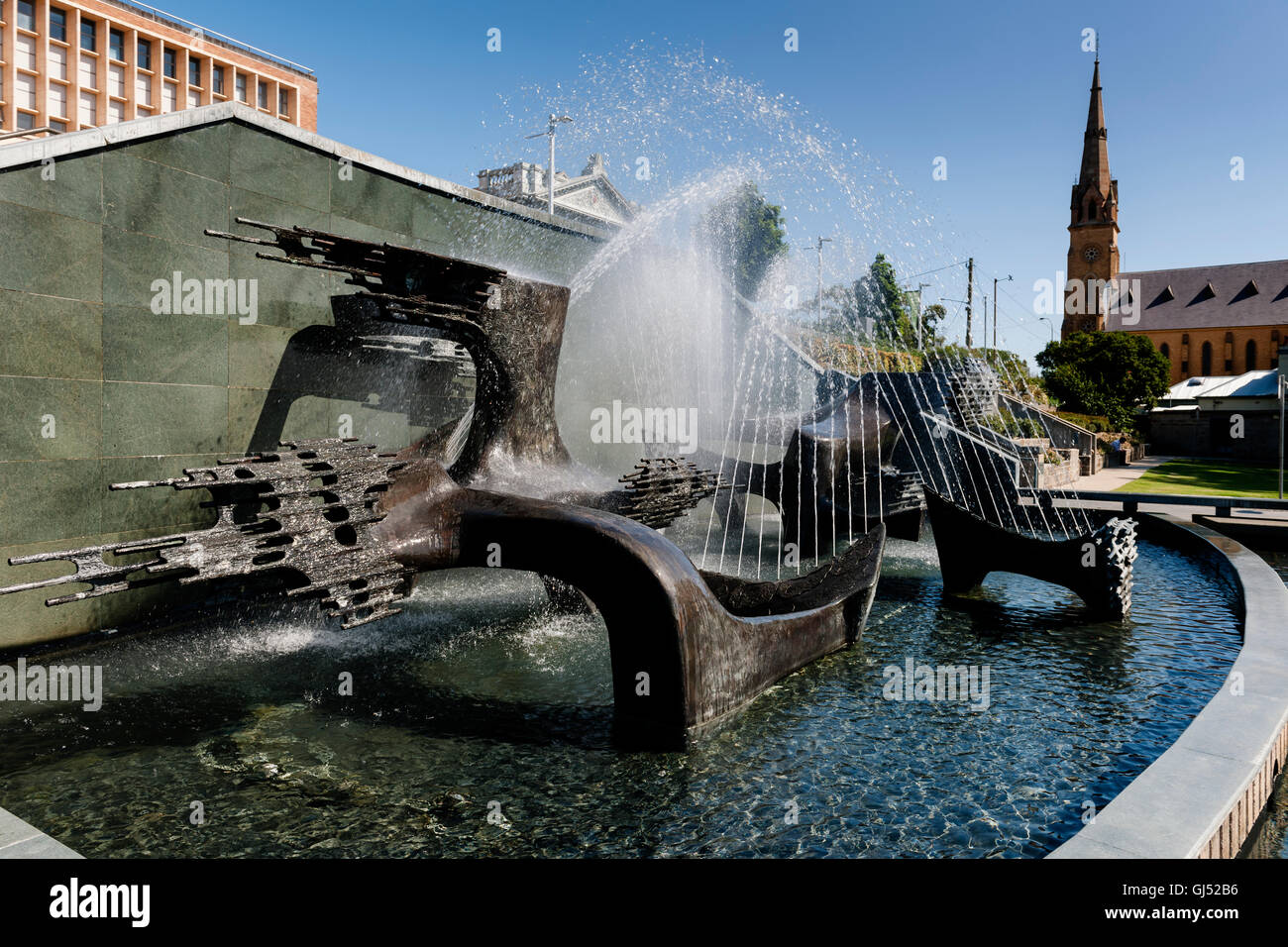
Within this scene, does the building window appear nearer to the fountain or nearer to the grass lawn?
the fountain

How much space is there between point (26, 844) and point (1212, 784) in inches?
220

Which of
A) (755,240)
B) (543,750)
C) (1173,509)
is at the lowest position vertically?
(543,750)

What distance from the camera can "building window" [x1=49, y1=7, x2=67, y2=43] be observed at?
5562 centimetres

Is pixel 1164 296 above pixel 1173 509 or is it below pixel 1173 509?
above

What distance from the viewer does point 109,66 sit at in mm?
58531

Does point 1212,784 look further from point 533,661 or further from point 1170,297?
point 1170,297

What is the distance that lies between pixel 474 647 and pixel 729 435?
12616 millimetres

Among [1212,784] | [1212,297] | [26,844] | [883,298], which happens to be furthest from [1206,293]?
[26,844]

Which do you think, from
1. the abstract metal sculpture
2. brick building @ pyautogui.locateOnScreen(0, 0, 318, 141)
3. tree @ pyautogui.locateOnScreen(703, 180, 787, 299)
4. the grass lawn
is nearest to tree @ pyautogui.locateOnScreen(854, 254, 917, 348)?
tree @ pyautogui.locateOnScreen(703, 180, 787, 299)

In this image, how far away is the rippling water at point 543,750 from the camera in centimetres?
439

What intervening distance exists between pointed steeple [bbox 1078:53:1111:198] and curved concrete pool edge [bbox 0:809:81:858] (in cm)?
10691

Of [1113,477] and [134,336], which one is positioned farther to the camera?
[1113,477]
